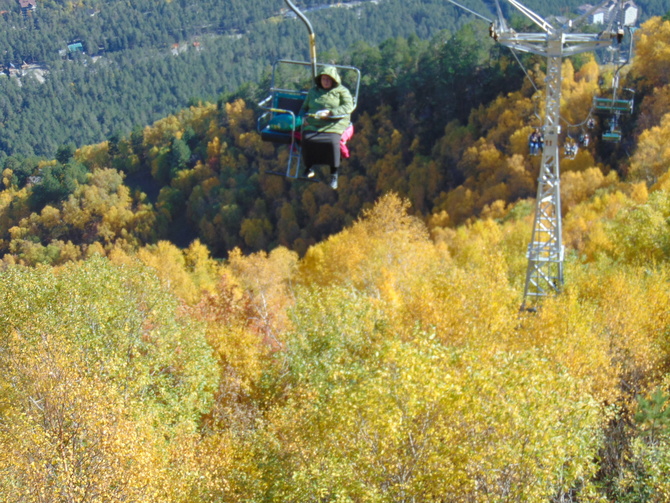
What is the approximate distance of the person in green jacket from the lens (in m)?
14.3

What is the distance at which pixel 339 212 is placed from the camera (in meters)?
91.9

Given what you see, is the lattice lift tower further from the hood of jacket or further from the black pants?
the black pants

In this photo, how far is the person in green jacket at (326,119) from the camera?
1433cm

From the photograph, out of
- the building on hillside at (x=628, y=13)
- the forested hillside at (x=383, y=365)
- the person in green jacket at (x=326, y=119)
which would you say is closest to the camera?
the person in green jacket at (x=326, y=119)

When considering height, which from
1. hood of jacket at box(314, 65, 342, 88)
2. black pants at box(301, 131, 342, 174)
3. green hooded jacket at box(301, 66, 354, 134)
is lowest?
black pants at box(301, 131, 342, 174)

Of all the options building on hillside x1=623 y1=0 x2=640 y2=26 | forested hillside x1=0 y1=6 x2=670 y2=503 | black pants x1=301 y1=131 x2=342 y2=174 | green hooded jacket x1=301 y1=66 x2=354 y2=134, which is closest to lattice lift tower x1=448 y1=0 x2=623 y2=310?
building on hillside x1=623 y1=0 x2=640 y2=26

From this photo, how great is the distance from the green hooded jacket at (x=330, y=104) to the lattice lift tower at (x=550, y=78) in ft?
32.6

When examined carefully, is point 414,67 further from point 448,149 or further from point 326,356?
point 326,356

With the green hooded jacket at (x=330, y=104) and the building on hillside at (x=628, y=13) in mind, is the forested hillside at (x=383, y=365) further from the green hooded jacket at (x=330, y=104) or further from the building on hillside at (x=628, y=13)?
the building on hillside at (x=628, y=13)

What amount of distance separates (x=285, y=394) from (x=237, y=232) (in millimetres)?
77536

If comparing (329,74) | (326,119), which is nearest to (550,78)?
(329,74)

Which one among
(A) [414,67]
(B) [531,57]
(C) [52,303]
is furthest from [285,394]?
(A) [414,67]

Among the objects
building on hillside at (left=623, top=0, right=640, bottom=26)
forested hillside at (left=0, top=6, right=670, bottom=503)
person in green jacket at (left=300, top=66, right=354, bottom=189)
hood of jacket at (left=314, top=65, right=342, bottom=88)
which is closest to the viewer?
hood of jacket at (left=314, top=65, right=342, bottom=88)

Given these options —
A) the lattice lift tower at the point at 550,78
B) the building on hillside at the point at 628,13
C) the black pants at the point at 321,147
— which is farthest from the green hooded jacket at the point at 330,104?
the building on hillside at the point at 628,13
